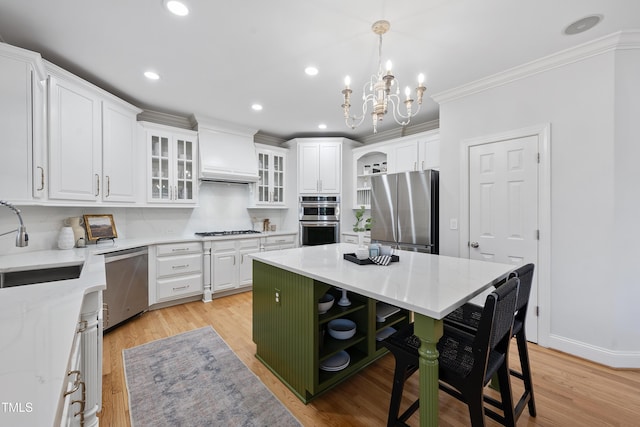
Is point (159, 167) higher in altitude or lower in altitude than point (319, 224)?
higher

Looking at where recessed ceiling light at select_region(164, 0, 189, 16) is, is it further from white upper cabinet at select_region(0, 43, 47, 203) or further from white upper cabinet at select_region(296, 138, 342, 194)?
white upper cabinet at select_region(296, 138, 342, 194)

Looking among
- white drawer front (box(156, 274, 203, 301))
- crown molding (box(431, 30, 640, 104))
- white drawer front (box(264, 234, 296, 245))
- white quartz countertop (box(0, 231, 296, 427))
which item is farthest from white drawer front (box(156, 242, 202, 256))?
crown molding (box(431, 30, 640, 104))

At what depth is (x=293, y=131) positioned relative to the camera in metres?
4.64

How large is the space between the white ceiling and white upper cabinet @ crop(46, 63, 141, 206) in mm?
219

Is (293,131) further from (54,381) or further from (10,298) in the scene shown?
(54,381)

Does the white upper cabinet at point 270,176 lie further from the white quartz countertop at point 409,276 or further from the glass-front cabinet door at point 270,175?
the white quartz countertop at point 409,276

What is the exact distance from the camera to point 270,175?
4734 mm

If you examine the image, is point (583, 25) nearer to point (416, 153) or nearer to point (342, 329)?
point (416, 153)

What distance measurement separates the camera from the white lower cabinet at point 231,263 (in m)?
3.75

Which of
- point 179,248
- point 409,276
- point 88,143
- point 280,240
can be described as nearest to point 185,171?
point 179,248

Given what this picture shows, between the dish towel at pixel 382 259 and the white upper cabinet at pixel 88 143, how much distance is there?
2.80m

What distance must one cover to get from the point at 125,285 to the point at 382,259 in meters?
2.73

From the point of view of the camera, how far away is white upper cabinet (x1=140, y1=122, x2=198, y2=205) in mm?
3504

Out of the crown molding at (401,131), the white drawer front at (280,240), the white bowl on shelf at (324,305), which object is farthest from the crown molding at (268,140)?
the white bowl on shelf at (324,305)
